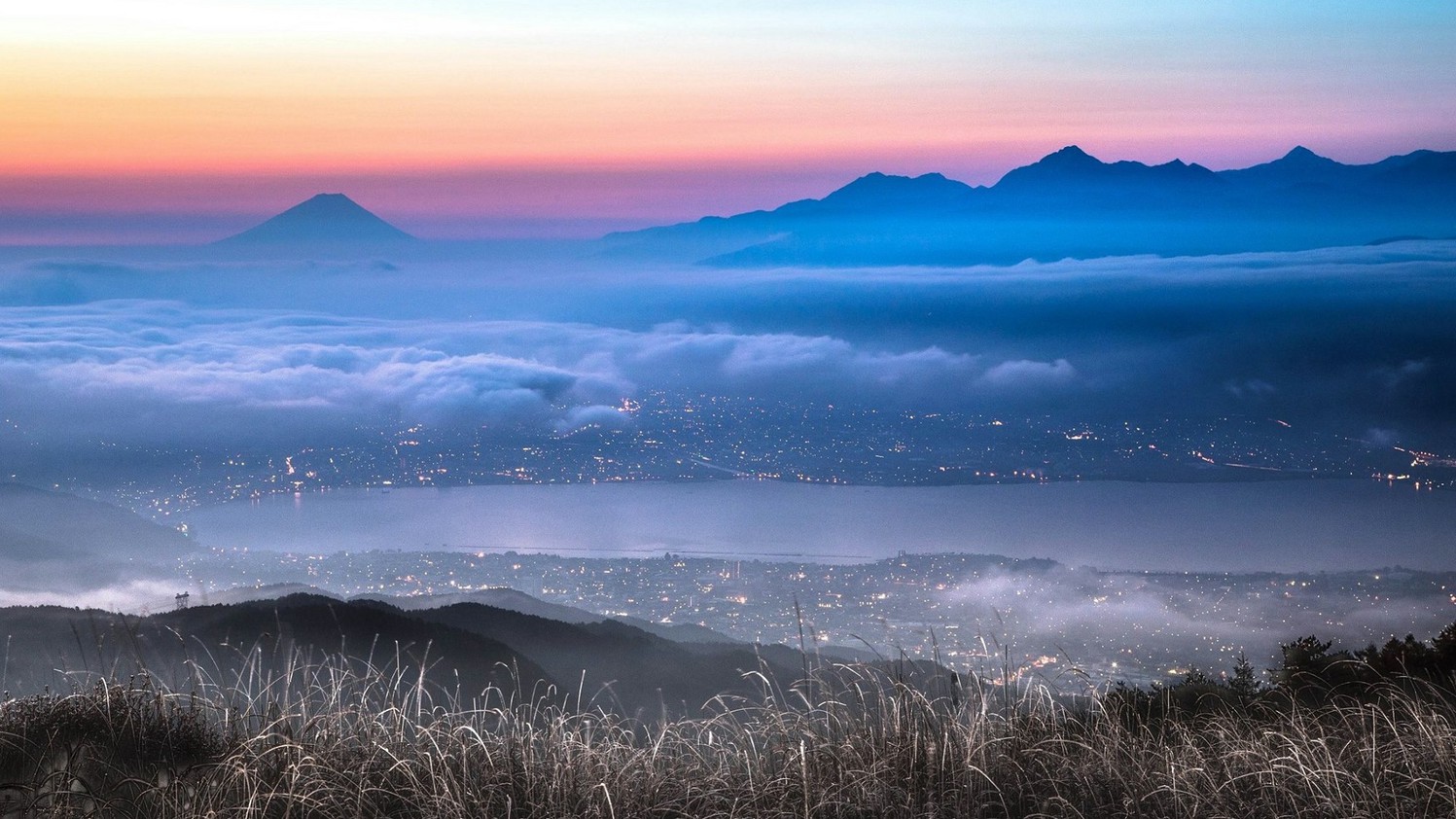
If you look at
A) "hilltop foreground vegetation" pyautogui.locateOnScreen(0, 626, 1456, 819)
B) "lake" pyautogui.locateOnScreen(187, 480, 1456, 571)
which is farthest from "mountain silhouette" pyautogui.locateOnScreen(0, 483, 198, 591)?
"hilltop foreground vegetation" pyautogui.locateOnScreen(0, 626, 1456, 819)

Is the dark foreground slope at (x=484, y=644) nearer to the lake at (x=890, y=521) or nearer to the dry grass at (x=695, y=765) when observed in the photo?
the dry grass at (x=695, y=765)

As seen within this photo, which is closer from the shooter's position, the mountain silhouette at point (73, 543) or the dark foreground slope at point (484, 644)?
the dark foreground slope at point (484, 644)

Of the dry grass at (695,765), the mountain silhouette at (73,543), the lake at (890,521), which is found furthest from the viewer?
the lake at (890,521)

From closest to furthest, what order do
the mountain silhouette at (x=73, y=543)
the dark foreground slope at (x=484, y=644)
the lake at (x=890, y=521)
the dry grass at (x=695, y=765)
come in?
the dry grass at (x=695, y=765)
the dark foreground slope at (x=484, y=644)
the mountain silhouette at (x=73, y=543)
the lake at (x=890, y=521)

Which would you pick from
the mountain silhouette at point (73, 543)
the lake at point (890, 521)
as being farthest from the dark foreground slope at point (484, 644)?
the lake at point (890, 521)

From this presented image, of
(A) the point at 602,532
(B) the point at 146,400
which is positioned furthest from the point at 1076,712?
(B) the point at 146,400

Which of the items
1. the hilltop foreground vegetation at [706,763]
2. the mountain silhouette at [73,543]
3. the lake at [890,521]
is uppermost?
the hilltop foreground vegetation at [706,763]

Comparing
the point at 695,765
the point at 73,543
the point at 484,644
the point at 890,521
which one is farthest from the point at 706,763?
the point at 890,521

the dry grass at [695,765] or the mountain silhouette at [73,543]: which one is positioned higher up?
the dry grass at [695,765]
